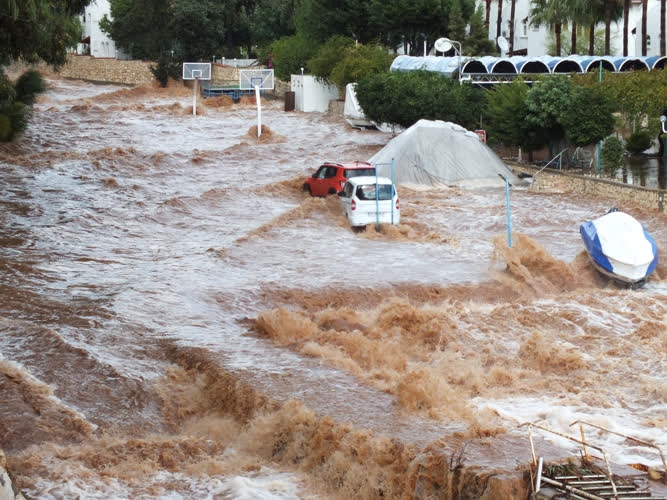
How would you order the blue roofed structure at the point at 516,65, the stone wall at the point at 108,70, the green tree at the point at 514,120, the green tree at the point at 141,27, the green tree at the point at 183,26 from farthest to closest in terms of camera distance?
the stone wall at the point at 108,70, the green tree at the point at 141,27, the green tree at the point at 183,26, the blue roofed structure at the point at 516,65, the green tree at the point at 514,120

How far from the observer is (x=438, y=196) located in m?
29.8

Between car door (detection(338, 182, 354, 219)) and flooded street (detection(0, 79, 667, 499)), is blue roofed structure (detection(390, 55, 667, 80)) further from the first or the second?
car door (detection(338, 182, 354, 219))

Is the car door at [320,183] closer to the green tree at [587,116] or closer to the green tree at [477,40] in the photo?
the green tree at [587,116]

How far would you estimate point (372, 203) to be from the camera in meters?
23.9

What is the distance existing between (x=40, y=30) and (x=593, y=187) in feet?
55.0

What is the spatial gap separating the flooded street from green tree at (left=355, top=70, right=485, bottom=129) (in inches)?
275

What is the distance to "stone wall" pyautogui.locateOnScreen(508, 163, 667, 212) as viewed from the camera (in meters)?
25.1

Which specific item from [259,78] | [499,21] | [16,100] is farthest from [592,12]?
[16,100]

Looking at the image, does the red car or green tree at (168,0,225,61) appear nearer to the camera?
the red car

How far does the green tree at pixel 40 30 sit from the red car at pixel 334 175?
939 centimetres

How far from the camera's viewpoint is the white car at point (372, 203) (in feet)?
78.0

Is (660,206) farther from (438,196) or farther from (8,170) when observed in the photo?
(8,170)

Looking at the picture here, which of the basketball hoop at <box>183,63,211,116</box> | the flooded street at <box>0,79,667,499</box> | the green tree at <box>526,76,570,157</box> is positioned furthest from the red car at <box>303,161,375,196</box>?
the basketball hoop at <box>183,63,211,116</box>

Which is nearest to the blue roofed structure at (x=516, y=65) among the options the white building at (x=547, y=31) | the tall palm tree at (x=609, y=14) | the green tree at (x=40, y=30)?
the tall palm tree at (x=609, y=14)
